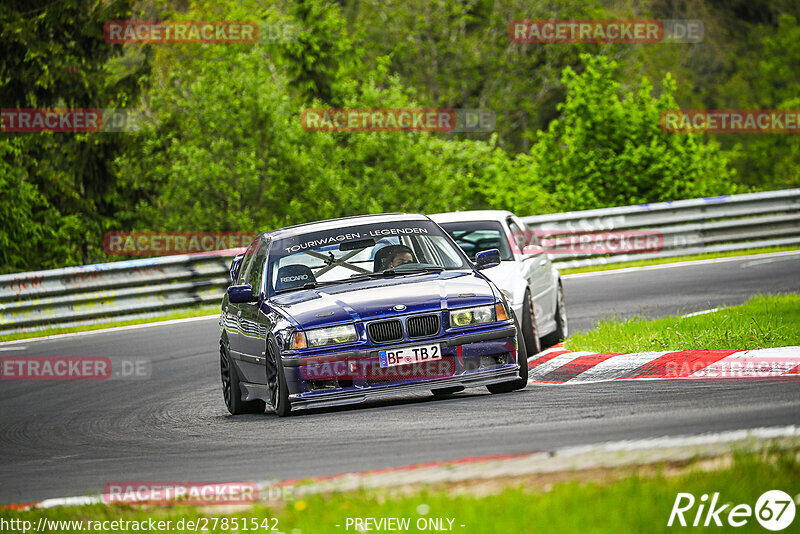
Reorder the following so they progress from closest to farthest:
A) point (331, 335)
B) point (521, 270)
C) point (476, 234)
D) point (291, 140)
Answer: point (331, 335) < point (521, 270) < point (476, 234) < point (291, 140)

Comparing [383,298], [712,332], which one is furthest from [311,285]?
[712,332]

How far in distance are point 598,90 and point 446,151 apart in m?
12.8

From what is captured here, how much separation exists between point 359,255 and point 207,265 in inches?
407

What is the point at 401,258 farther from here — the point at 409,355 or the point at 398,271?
the point at 409,355

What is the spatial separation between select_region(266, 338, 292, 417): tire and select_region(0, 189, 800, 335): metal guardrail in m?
10.6

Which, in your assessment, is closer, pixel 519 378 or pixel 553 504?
pixel 553 504

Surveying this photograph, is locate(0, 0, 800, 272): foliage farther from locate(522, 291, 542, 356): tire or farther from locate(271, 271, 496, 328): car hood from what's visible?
locate(271, 271, 496, 328): car hood

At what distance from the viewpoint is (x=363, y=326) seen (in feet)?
29.7

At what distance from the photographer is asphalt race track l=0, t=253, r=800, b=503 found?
6.79 m

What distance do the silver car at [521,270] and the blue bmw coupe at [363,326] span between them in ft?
4.66

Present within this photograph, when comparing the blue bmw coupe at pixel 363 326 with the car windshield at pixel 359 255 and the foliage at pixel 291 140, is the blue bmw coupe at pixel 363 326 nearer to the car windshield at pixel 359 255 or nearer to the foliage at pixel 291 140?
the car windshield at pixel 359 255

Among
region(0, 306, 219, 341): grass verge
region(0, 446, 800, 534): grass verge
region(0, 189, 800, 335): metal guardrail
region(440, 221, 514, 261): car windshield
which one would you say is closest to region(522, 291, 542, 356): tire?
region(440, 221, 514, 261): car windshield

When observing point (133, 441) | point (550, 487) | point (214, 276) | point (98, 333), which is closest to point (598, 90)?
point (214, 276)

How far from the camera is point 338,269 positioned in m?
10.5
